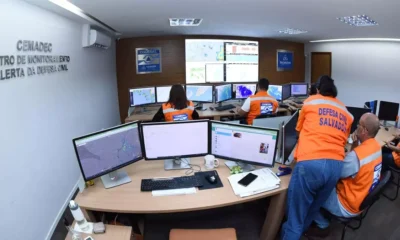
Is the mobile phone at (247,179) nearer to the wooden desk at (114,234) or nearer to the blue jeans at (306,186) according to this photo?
the blue jeans at (306,186)

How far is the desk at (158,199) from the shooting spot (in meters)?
1.70

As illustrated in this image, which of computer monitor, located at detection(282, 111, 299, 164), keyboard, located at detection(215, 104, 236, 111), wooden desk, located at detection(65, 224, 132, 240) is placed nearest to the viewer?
wooden desk, located at detection(65, 224, 132, 240)

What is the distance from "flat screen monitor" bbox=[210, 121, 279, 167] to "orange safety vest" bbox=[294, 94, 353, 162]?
0.88 ft

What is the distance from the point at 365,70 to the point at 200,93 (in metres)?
4.03

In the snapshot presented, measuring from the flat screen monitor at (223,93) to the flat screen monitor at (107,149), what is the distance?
308 cm

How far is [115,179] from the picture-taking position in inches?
79.7

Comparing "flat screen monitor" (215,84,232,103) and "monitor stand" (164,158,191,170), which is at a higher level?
"flat screen monitor" (215,84,232,103)

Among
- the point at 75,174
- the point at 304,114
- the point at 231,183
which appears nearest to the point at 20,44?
the point at 75,174

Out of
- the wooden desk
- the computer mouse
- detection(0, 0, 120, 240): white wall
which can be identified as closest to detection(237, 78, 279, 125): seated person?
the computer mouse

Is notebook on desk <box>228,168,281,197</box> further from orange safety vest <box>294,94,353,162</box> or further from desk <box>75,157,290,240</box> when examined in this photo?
orange safety vest <box>294,94,353,162</box>

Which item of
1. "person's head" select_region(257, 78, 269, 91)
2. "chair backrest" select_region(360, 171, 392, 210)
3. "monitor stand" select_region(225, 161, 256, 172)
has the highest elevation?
"person's head" select_region(257, 78, 269, 91)

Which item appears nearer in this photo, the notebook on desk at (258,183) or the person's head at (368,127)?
the notebook on desk at (258,183)

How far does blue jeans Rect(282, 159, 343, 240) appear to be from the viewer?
1952 millimetres

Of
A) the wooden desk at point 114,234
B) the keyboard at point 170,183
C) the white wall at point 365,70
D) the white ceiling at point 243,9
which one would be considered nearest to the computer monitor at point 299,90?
the white wall at point 365,70
